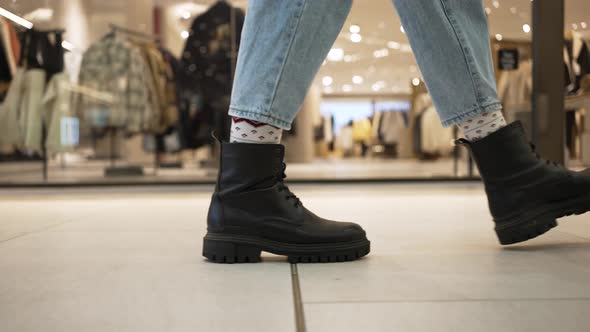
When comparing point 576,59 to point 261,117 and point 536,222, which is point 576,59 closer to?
point 536,222

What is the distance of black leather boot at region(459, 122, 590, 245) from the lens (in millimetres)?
831

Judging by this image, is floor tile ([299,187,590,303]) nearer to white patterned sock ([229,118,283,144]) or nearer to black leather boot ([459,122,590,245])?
black leather boot ([459,122,590,245])

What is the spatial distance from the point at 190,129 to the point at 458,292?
3501 millimetres

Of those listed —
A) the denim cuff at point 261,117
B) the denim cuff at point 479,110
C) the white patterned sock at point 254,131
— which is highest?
the denim cuff at point 479,110

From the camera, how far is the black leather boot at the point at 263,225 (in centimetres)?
78

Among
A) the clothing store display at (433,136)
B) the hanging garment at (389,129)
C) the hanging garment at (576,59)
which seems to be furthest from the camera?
the hanging garment at (389,129)

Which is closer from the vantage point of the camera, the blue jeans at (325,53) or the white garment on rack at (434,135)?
the blue jeans at (325,53)

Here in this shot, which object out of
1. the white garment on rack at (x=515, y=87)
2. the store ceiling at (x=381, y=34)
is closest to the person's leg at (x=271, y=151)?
the store ceiling at (x=381, y=34)

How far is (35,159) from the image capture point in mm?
3537

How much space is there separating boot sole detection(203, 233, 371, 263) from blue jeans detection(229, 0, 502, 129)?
19cm

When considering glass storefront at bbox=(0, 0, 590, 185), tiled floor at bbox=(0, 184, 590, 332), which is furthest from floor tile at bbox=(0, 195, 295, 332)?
glass storefront at bbox=(0, 0, 590, 185)

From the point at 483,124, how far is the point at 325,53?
11.6 inches

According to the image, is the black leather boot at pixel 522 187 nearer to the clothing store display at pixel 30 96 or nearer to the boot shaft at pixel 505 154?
the boot shaft at pixel 505 154

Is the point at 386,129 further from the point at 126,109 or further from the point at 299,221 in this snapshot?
the point at 299,221
